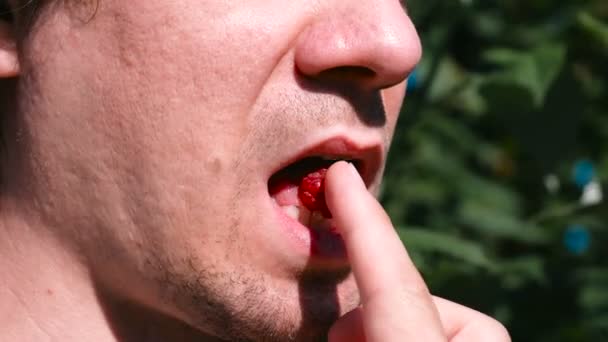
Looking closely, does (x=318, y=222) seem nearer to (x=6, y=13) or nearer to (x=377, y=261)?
(x=377, y=261)

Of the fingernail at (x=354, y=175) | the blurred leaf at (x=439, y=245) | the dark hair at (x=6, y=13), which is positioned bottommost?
the blurred leaf at (x=439, y=245)

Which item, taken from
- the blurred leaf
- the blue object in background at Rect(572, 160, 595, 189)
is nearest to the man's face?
the blurred leaf

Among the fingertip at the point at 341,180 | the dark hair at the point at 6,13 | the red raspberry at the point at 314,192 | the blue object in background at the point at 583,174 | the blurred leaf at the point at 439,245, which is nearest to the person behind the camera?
the fingertip at the point at 341,180

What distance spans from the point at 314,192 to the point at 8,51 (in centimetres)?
55

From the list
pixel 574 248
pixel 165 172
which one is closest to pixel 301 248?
pixel 165 172

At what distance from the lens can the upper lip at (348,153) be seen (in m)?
1.76

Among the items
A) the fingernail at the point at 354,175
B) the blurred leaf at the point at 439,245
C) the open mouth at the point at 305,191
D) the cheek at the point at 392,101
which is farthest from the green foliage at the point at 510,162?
the fingernail at the point at 354,175

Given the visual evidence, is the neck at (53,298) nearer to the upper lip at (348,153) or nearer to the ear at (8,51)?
the ear at (8,51)

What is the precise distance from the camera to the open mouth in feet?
5.85

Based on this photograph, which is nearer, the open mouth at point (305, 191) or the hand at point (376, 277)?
the hand at point (376, 277)

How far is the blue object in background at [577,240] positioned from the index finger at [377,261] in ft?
4.19

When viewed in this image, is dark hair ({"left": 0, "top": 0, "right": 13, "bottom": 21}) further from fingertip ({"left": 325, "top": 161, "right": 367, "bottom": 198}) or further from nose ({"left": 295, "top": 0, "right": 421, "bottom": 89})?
fingertip ({"left": 325, "top": 161, "right": 367, "bottom": 198})

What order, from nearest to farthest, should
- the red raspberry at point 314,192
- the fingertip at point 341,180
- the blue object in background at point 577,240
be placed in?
1. the fingertip at point 341,180
2. the red raspberry at point 314,192
3. the blue object in background at point 577,240

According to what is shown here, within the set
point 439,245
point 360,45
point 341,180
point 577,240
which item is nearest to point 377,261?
point 341,180
